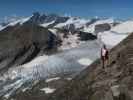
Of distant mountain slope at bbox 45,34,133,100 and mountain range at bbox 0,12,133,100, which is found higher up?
distant mountain slope at bbox 45,34,133,100

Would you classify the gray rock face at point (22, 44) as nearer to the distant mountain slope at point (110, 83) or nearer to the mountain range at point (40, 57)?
the mountain range at point (40, 57)

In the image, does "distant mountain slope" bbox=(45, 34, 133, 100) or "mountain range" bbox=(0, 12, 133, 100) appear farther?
"mountain range" bbox=(0, 12, 133, 100)

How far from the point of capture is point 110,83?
30.9m

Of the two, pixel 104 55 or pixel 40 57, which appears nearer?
pixel 104 55

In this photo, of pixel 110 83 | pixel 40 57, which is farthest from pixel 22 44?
pixel 110 83

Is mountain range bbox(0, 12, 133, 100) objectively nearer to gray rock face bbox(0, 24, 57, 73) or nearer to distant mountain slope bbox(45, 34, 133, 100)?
gray rock face bbox(0, 24, 57, 73)

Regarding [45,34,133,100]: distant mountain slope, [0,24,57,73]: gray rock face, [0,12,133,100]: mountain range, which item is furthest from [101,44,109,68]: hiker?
[0,24,57,73]: gray rock face

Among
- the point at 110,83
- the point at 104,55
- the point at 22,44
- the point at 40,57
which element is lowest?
the point at 40,57

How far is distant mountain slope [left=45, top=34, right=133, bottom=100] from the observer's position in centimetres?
2894

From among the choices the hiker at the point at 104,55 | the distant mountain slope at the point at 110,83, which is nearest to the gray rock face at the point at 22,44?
the distant mountain slope at the point at 110,83

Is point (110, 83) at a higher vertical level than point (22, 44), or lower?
higher

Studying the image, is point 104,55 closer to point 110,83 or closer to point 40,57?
point 110,83

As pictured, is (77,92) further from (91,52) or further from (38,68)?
(91,52)

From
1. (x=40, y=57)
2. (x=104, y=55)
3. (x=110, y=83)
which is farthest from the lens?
(x=40, y=57)
